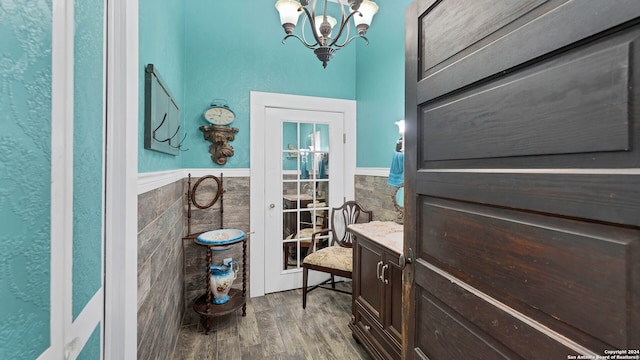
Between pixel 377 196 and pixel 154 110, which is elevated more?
pixel 154 110

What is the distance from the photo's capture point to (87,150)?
0.70 metres

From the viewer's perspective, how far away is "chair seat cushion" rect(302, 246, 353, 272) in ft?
7.59

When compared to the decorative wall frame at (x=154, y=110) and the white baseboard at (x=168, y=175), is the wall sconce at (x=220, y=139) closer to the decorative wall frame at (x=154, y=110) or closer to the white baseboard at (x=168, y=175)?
the white baseboard at (x=168, y=175)

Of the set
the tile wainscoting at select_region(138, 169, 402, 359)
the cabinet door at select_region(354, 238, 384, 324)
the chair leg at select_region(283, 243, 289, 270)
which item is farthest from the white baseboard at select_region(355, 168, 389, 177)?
the chair leg at select_region(283, 243, 289, 270)

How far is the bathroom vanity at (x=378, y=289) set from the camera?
5.10 ft

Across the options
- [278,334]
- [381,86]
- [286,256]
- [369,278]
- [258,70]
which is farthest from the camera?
[286,256]

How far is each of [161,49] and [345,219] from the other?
2213 millimetres

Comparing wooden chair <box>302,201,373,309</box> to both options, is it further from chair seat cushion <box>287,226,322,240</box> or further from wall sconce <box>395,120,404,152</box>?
wall sconce <box>395,120,404,152</box>

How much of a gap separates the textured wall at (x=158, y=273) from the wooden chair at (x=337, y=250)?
1.11 meters

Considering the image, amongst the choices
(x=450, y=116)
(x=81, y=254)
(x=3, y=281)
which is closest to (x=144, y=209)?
(x=81, y=254)

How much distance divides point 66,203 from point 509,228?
3.47 feet

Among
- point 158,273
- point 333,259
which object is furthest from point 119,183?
point 333,259

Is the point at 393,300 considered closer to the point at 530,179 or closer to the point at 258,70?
the point at 530,179

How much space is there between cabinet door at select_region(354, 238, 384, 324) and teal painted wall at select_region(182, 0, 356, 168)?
Answer: 149 cm
